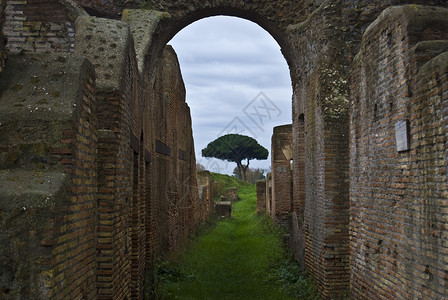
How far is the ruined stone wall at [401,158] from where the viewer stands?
3.65 metres

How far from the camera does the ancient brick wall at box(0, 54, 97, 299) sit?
2623 millimetres

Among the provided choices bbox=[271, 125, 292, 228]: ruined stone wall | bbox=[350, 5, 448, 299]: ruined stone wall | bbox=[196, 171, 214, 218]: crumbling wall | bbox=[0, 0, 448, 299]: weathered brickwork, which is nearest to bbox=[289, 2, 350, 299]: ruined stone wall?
bbox=[0, 0, 448, 299]: weathered brickwork

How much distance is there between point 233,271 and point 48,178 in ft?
25.9

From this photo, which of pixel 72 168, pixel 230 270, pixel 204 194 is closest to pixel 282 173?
pixel 204 194

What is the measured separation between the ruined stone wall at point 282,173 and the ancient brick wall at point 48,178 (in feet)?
42.0

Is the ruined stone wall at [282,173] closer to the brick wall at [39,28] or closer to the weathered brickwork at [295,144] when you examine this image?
the weathered brickwork at [295,144]

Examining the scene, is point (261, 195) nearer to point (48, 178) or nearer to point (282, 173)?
point (282, 173)

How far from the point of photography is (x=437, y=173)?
3594 mm

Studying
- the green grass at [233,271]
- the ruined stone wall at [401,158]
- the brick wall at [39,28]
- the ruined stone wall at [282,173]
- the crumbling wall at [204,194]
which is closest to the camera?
the ruined stone wall at [401,158]

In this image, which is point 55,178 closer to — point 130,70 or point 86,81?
point 86,81

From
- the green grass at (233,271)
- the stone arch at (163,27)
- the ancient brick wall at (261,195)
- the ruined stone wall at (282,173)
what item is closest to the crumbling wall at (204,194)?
the ancient brick wall at (261,195)

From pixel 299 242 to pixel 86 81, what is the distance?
753 cm

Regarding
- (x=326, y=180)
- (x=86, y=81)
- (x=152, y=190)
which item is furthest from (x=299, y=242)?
(x=86, y=81)

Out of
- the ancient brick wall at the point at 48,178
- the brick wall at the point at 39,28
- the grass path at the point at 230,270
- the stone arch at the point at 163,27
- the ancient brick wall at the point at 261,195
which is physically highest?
the stone arch at the point at 163,27
